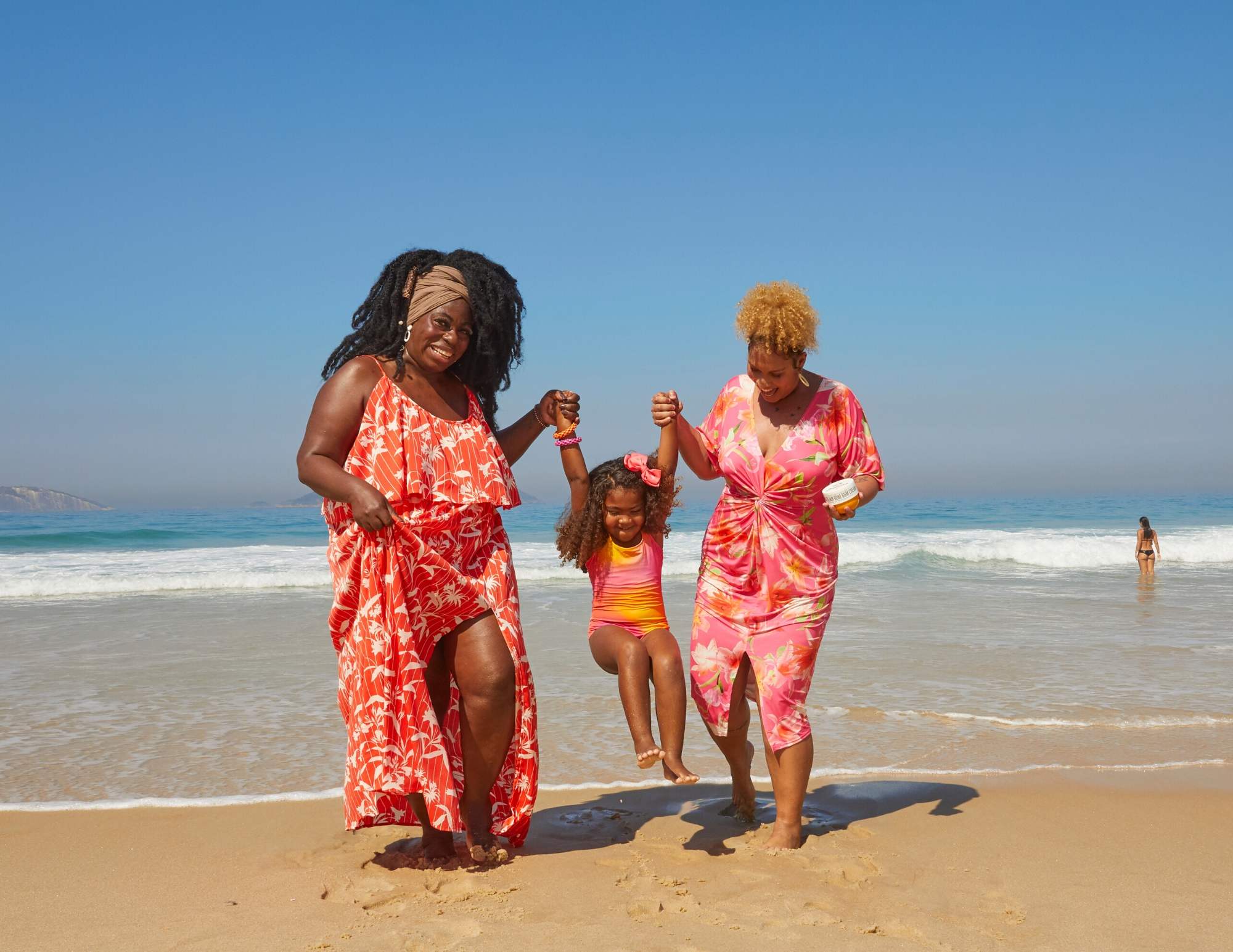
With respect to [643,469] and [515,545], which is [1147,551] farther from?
[643,469]

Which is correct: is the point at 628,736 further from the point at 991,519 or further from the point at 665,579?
the point at 991,519

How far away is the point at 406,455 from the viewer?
354 centimetres

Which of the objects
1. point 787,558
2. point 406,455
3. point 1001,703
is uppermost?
point 406,455

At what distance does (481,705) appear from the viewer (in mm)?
3637

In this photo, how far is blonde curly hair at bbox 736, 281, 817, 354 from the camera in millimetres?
3799

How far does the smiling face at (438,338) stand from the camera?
370cm

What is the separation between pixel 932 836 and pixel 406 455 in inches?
102

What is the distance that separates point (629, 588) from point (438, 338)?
144 cm

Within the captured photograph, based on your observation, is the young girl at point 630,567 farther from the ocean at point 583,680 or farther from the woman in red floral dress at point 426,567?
the ocean at point 583,680

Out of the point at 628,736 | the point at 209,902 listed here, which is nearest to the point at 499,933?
the point at 209,902

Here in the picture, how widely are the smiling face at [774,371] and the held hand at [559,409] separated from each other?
2.29 ft

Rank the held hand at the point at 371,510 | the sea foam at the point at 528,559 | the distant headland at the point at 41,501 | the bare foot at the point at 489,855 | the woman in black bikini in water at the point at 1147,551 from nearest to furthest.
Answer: the held hand at the point at 371,510 → the bare foot at the point at 489,855 → the sea foam at the point at 528,559 → the woman in black bikini in water at the point at 1147,551 → the distant headland at the point at 41,501

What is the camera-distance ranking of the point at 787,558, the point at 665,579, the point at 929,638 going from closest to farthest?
the point at 787,558, the point at 929,638, the point at 665,579

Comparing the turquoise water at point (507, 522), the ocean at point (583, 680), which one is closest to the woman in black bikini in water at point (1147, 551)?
the ocean at point (583, 680)
